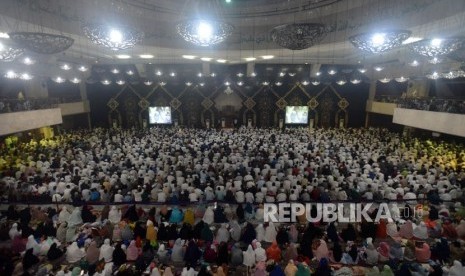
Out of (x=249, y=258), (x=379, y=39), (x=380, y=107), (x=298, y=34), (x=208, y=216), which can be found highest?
(x=298, y=34)

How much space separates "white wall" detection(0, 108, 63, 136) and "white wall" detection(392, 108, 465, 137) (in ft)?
62.9

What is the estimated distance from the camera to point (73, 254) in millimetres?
6078

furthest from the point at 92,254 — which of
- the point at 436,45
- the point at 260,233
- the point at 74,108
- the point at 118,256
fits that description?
the point at 74,108

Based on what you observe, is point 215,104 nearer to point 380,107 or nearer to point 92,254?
point 380,107

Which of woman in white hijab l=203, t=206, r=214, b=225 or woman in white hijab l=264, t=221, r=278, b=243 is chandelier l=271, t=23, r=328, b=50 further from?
woman in white hijab l=203, t=206, r=214, b=225

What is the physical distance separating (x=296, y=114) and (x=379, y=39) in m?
Answer: 18.3

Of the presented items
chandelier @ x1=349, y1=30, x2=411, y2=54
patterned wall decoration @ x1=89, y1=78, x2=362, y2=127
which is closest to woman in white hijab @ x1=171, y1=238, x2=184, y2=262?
chandelier @ x1=349, y1=30, x2=411, y2=54

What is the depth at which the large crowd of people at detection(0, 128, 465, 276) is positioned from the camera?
19.6 feet

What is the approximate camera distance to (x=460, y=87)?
51.9 feet

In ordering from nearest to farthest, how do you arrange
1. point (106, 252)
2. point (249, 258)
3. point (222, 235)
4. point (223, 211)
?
point (249, 258) → point (106, 252) → point (222, 235) → point (223, 211)

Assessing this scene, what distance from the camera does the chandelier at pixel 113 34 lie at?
5.71 m

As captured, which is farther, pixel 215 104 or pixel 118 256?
pixel 215 104

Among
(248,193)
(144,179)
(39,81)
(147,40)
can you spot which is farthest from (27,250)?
(39,81)

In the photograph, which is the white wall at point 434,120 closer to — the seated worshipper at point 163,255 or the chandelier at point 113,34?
the seated worshipper at point 163,255
